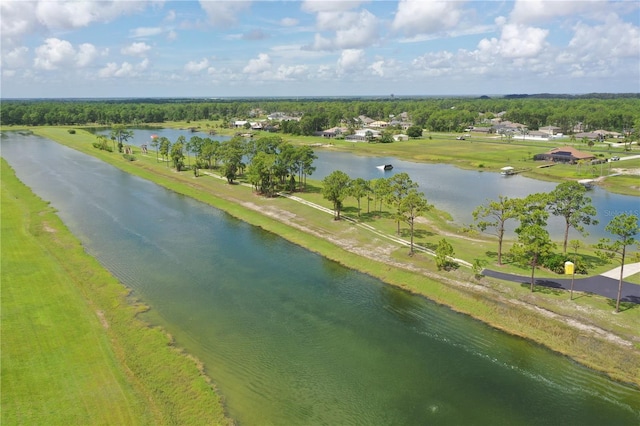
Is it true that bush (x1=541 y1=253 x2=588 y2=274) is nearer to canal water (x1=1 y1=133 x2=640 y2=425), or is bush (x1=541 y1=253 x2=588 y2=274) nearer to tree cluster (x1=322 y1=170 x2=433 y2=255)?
canal water (x1=1 y1=133 x2=640 y2=425)

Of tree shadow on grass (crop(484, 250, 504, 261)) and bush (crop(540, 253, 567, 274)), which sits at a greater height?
bush (crop(540, 253, 567, 274))

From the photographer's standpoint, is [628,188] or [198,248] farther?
[628,188]

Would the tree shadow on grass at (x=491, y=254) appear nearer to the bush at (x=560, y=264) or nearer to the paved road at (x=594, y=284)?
the paved road at (x=594, y=284)

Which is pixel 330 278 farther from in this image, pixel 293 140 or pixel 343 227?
pixel 293 140

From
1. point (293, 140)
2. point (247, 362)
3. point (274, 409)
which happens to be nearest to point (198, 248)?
point (247, 362)

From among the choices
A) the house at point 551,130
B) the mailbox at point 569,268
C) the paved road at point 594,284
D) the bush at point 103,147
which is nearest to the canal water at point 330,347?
the paved road at point 594,284

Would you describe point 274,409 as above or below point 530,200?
below

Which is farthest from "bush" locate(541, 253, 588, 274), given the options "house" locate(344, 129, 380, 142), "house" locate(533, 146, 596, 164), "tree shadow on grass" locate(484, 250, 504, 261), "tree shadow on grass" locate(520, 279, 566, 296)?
"house" locate(344, 129, 380, 142)
